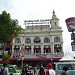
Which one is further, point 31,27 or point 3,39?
point 31,27

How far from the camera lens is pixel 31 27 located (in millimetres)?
76688

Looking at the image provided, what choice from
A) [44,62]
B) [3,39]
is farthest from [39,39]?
[3,39]

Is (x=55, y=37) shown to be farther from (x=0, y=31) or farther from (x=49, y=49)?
(x=0, y=31)

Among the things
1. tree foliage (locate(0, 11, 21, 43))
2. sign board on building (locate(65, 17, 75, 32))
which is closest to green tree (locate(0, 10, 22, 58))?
tree foliage (locate(0, 11, 21, 43))

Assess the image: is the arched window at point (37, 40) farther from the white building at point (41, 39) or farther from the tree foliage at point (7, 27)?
the tree foliage at point (7, 27)

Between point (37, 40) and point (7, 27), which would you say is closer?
point (7, 27)

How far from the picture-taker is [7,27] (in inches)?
2028

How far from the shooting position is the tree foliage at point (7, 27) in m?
51.1

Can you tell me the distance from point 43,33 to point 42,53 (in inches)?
275

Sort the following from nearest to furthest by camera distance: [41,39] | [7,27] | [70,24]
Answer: [70,24] < [7,27] < [41,39]

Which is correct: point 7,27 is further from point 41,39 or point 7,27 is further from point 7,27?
point 41,39

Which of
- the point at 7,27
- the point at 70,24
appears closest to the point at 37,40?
the point at 7,27

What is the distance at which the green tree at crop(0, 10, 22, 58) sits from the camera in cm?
5111

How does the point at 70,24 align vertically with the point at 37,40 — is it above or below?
below
